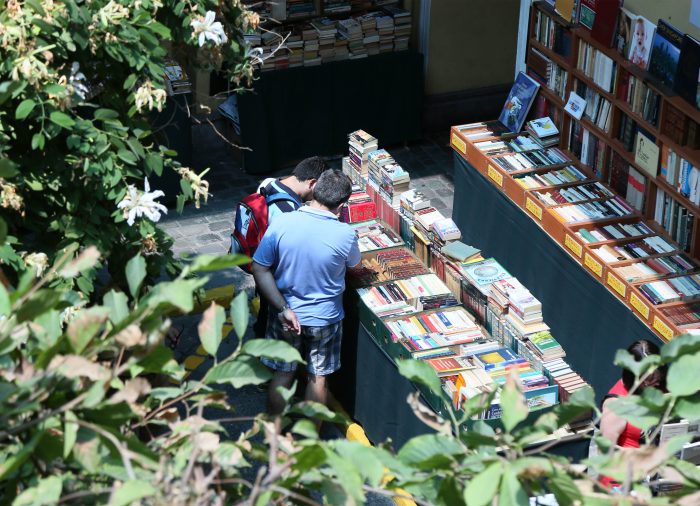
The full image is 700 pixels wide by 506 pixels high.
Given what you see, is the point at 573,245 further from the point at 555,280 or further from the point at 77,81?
the point at 77,81

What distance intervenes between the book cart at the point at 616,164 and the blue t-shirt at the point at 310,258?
1.88 metres

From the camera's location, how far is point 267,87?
1038 cm

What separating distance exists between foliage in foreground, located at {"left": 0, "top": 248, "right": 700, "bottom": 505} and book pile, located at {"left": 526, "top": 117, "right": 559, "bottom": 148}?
21.6 feet

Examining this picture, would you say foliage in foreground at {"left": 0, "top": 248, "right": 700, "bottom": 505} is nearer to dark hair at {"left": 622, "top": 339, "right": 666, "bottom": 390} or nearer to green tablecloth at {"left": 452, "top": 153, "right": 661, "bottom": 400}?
dark hair at {"left": 622, "top": 339, "right": 666, "bottom": 390}

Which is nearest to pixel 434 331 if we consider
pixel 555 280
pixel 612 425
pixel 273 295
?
pixel 273 295

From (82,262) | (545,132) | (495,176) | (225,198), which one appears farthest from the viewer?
(225,198)

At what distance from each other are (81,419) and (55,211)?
3079 mm

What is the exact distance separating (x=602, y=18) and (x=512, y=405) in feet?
20.6

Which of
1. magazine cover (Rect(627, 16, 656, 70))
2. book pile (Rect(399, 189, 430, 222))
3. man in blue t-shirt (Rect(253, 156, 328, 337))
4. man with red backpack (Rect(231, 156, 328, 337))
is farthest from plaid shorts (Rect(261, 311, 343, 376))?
magazine cover (Rect(627, 16, 656, 70))

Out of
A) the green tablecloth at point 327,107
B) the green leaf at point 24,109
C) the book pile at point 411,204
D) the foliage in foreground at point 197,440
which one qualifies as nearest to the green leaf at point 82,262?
the foliage in foreground at point 197,440

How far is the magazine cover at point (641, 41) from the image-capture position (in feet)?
24.3

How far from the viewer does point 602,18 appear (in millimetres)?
7871

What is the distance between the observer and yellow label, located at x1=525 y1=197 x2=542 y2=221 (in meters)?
7.79

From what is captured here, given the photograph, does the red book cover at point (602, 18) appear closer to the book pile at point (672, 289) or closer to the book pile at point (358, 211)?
the book pile at point (672, 289)
